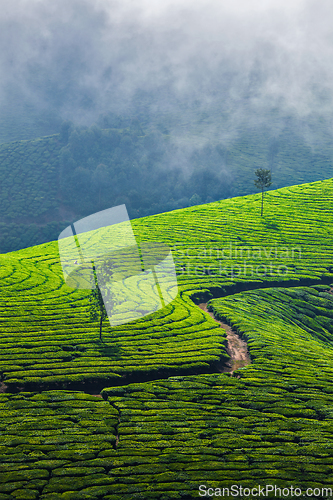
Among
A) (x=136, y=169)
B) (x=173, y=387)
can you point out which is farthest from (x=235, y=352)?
(x=136, y=169)

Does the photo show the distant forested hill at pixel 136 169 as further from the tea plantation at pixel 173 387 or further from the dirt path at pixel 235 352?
the dirt path at pixel 235 352

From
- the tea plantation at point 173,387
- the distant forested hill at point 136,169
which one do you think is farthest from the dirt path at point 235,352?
the distant forested hill at point 136,169

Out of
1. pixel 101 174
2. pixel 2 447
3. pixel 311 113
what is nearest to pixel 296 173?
pixel 311 113

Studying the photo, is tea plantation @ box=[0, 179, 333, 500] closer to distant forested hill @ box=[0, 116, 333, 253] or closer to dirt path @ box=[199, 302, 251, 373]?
dirt path @ box=[199, 302, 251, 373]

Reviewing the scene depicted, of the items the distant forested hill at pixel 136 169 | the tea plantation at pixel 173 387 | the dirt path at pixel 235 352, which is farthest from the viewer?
the distant forested hill at pixel 136 169

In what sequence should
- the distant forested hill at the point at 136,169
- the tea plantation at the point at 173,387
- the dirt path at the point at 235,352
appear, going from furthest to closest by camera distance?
the distant forested hill at the point at 136,169
the dirt path at the point at 235,352
the tea plantation at the point at 173,387

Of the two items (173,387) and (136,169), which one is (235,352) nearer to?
(173,387)

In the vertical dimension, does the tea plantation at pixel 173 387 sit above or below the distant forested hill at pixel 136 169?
below
